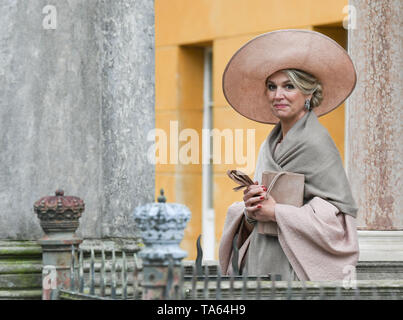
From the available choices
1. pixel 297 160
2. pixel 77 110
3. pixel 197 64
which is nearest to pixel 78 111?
pixel 77 110

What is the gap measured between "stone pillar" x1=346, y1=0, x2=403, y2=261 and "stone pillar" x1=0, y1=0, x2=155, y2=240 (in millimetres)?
2545

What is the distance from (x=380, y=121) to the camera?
775cm

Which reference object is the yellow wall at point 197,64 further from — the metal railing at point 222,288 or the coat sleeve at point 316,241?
the metal railing at point 222,288

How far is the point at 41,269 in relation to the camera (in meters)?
5.22

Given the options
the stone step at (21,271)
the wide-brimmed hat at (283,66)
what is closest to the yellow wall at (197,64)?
the wide-brimmed hat at (283,66)

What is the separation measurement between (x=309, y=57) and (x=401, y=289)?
1273 mm

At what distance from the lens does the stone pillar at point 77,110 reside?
17.8 feet

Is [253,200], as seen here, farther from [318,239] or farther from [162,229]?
[162,229]

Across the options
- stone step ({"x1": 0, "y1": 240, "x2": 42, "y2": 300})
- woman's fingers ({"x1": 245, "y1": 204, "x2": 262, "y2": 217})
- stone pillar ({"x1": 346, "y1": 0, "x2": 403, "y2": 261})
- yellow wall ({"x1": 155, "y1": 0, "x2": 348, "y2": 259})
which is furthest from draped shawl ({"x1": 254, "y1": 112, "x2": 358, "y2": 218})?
yellow wall ({"x1": 155, "y1": 0, "x2": 348, "y2": 259})

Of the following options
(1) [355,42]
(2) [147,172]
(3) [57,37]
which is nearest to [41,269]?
(2) [147,172]

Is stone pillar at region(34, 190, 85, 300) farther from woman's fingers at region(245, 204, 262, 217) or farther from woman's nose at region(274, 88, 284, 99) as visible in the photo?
woman's nose at region(274, 88, 284, 99)

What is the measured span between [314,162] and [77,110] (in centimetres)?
111

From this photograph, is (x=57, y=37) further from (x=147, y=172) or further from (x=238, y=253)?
(x=238, y=253)
